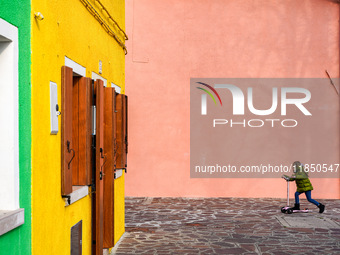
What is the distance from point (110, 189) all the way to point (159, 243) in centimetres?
178

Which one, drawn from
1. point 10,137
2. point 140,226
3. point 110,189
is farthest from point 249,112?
point 10,137

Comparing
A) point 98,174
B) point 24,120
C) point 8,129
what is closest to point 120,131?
point 98,174

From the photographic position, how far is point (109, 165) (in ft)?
25.4

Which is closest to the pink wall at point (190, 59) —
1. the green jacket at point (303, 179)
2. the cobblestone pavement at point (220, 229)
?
the cobblestone pavement at point (220, 229)

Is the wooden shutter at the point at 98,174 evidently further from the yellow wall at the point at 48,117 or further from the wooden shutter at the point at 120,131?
the wooden shutter at the point at 120,131

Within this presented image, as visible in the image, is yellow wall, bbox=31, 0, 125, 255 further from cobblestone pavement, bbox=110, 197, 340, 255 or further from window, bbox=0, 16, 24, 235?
Answer: cobblestone pavement, bbox=110, 197, 340, 255

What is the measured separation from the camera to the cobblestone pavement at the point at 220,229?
28.2 feet

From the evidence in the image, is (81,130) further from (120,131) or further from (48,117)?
(120,131)

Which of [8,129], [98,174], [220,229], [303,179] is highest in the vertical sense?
[8,129]

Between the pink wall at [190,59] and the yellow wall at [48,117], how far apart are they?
8679 mm

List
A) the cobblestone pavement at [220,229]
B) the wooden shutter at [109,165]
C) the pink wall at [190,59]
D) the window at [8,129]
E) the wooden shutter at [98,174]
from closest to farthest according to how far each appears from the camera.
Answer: the window at [8,129], the wooden shutter at [98,174], the wooden shutter at [109,165], the cobblestone pavement at [220,229], the pink wall at [190,59]

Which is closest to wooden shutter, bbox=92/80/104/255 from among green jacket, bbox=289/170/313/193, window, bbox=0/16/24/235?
window, bbox=0/16/24/235

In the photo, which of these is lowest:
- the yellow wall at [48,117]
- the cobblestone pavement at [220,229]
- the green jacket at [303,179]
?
the cobblestone pavement at [220,229]

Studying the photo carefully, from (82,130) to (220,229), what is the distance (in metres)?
5.05
